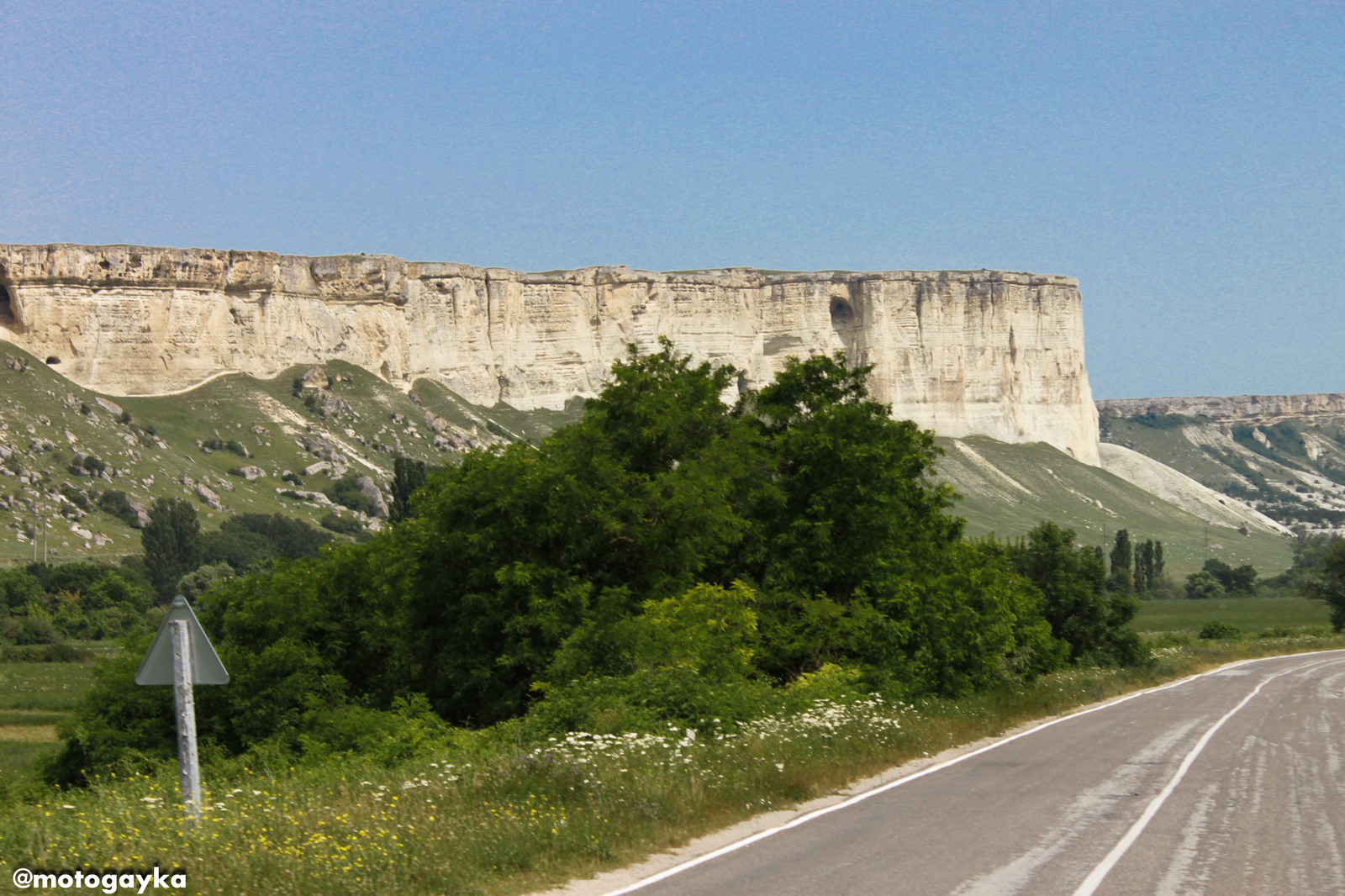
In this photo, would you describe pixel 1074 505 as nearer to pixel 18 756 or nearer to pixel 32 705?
pixel 32 705

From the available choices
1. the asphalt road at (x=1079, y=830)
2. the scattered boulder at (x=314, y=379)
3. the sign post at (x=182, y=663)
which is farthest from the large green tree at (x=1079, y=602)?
the scattered boulder at (x=314, y=379)

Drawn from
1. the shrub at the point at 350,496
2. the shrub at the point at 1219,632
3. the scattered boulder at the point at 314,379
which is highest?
the scattered boulder at the point at 314,379

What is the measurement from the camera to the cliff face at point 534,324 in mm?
136375

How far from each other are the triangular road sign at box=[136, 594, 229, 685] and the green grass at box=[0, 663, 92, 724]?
39.2 meters

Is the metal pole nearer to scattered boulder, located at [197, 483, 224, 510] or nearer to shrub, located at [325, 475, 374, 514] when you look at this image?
scattered boulder, located at [197, 483, 224, 510]

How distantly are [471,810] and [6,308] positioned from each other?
143 metres

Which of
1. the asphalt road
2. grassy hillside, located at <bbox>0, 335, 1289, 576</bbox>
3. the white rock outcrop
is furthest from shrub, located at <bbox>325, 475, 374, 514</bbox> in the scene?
the white rock outcrop

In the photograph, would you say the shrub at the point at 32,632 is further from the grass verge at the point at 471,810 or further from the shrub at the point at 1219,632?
the shrub at the point at 1219,632

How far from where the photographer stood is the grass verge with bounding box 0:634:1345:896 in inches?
354

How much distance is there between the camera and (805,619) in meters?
27.0

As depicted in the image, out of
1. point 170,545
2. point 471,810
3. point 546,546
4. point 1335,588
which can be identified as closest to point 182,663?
point 471,810

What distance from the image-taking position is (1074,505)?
156750 millimetres

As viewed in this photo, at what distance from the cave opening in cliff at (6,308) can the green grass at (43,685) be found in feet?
261

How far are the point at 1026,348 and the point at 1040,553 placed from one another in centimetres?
14101
